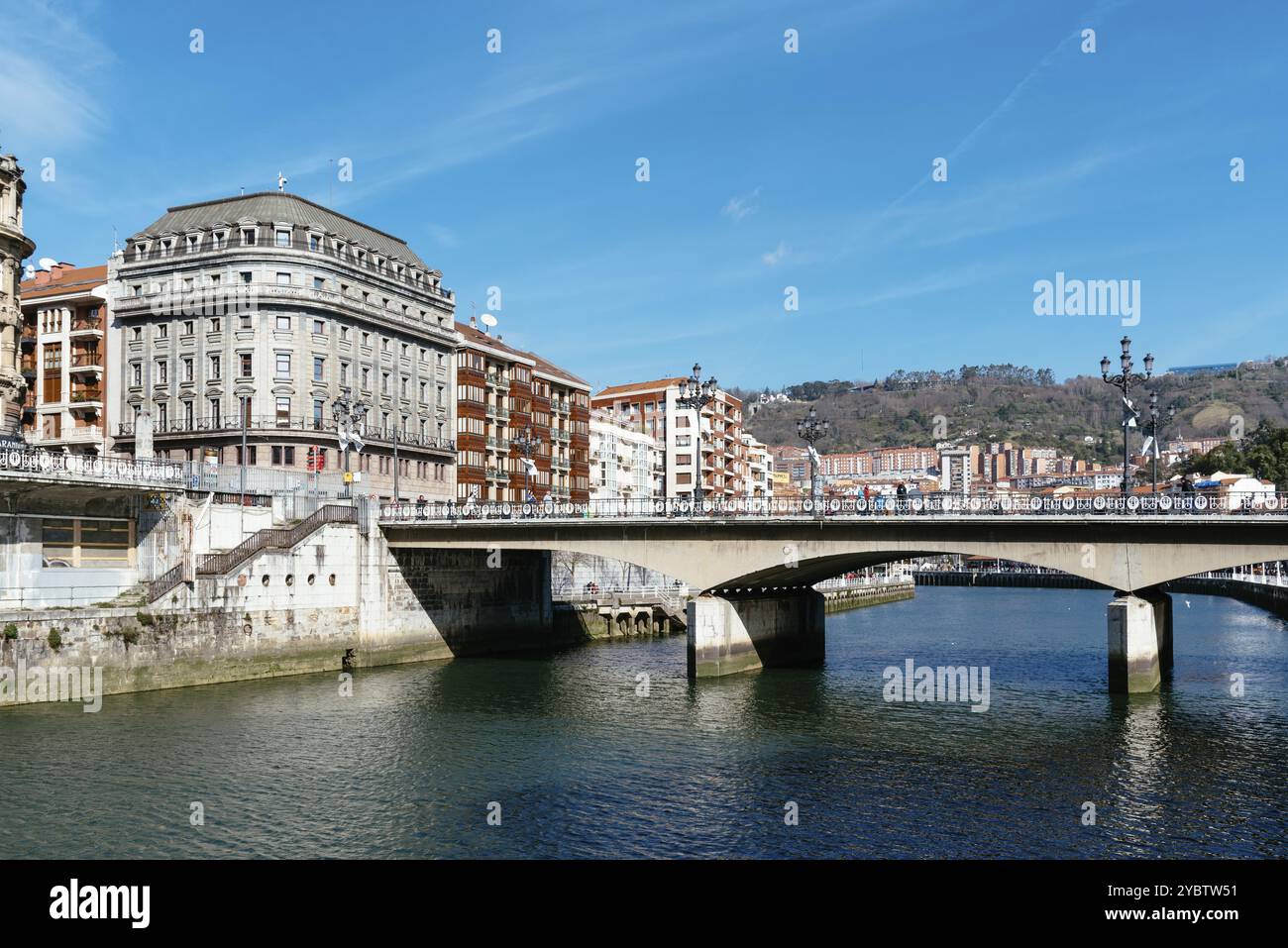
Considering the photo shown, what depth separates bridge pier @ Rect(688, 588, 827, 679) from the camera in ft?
182

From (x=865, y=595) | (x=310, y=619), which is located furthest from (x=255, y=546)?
(x=865, y=595)

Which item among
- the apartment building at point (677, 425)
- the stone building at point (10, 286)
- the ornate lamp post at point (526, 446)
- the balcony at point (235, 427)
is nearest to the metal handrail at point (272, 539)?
the stone building at point (10, 286)

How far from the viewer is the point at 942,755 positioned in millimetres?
37125

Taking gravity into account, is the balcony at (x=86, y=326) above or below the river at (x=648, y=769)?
above

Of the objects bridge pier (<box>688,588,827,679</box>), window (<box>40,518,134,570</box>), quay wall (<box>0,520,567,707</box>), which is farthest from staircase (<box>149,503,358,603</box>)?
bridge pier (<box>688,588,827,679</box>)

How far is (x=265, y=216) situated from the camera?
8219 cm

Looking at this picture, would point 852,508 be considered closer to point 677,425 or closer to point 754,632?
point 754,632

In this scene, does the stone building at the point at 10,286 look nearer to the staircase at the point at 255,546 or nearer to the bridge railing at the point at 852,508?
the staircase at the point at 255,546

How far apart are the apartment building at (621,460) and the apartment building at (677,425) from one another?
5.00 feet

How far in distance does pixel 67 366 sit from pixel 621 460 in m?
69.9

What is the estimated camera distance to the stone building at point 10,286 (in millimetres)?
58500
